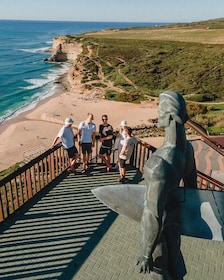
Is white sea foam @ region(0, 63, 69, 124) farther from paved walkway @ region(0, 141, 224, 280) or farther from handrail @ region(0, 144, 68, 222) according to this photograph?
paved walkway @ region(0, 141, 224, 280)

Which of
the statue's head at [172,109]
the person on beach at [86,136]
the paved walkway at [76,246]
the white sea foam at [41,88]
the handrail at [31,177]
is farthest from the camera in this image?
the white sea foam at [41,88]

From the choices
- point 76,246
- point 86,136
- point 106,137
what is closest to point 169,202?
point 76,246

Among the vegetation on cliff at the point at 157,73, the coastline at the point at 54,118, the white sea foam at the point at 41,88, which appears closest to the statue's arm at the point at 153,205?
the coastline at the point at 54,118

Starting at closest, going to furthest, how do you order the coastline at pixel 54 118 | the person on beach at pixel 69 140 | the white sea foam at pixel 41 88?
the person on beach at pixel 69 140 < the coastline at pixel 54 118 < the white sea foam at pixel 41 88

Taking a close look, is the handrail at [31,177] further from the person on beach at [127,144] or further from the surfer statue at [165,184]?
the surfer statue at [165,184]

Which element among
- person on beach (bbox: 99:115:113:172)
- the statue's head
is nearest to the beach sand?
person on beach (bbox: 99:115:113:172)

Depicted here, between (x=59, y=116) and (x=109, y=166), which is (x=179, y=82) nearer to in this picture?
(x=59, y=116)

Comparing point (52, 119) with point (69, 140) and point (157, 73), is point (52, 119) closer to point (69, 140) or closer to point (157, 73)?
point (69, 140)
